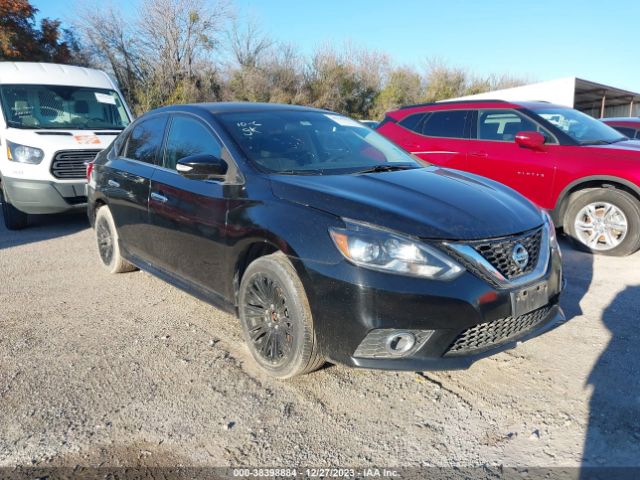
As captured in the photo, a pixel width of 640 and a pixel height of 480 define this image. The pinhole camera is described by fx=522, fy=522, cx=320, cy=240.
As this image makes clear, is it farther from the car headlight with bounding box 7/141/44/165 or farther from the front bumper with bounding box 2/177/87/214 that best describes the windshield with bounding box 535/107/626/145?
the car headlight with bounding box 7/141/44/165

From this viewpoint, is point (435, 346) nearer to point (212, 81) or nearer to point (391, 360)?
point (391, 360)

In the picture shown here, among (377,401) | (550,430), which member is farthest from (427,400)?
(550,430)

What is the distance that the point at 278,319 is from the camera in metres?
3.01

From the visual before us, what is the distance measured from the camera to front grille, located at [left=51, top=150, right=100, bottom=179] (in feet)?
23.0

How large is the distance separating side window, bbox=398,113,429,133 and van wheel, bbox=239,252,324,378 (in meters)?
4.92

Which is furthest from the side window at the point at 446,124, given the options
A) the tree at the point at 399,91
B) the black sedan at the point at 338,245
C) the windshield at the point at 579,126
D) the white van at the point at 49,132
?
the tree at the point at 399,91

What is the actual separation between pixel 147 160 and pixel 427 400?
2923 millimetres

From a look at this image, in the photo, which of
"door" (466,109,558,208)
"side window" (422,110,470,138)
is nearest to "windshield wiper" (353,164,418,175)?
"door" (466,109,558,208)

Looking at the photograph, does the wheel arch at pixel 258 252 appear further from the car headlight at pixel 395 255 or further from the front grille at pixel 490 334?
the front grille at pixel 490 334

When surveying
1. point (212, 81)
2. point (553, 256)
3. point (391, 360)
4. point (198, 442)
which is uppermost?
point (212, 81)

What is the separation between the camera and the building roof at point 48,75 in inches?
304

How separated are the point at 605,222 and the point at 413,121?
117 inches

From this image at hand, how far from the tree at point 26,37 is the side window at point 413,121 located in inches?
818

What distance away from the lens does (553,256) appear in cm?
314
